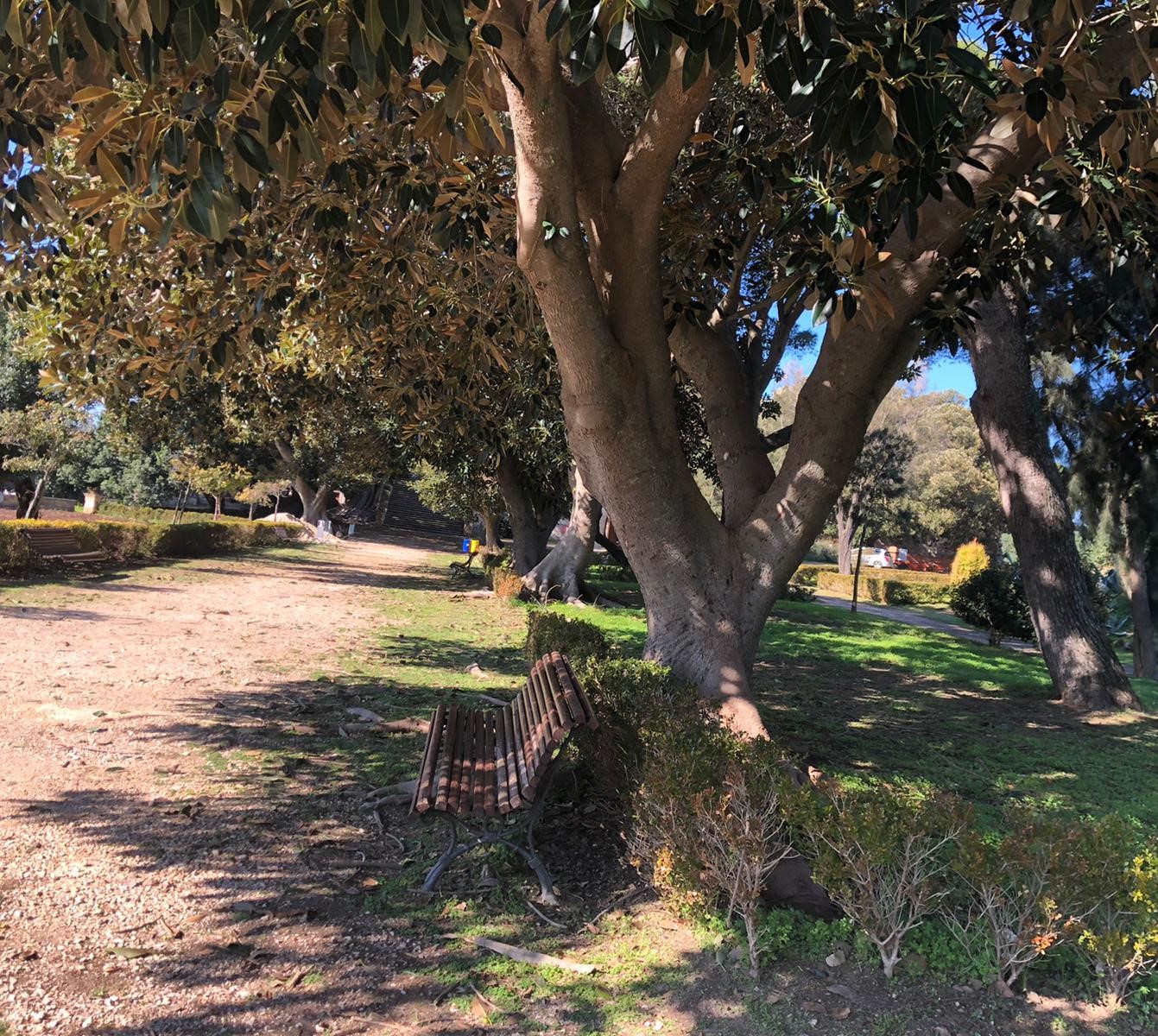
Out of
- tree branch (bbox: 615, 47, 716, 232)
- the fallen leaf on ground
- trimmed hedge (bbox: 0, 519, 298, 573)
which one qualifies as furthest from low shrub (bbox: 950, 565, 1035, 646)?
trimmed hedge (bbox: 0, 519, 298, 573)

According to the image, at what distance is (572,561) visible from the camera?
746 inches

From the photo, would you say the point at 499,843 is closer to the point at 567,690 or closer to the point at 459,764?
the point at 459,764

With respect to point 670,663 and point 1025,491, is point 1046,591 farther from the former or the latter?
point 670,663

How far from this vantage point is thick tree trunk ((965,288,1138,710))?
988 centimetres

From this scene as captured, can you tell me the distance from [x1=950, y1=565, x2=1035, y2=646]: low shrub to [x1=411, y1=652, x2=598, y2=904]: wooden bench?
48.2ft

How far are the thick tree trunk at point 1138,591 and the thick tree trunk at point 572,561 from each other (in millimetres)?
9889

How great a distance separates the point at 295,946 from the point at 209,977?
1.08 ft

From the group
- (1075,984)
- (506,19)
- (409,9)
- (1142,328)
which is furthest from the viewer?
(1142,328)

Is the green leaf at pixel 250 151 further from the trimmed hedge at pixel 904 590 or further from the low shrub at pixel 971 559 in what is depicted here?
the trimmed hedge at pixel 904 590

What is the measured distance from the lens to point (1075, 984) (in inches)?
116

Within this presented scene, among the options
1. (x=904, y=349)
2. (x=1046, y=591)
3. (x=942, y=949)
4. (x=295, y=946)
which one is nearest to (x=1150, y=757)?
(x=1046, y=591)

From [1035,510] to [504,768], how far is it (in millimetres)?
8552

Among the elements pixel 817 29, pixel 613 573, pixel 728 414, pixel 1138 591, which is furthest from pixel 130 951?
pixel 613 573

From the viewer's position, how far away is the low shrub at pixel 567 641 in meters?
6.48
